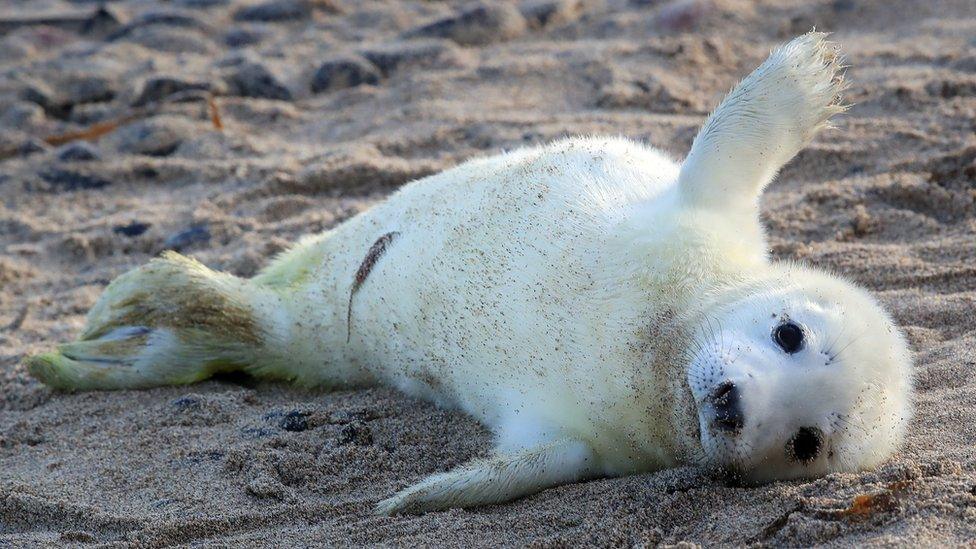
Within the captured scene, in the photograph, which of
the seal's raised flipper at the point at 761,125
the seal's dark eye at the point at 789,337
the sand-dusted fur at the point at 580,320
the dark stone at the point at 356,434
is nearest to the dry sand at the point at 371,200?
the dark stone at the point at 356,434

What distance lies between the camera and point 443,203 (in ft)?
13.1

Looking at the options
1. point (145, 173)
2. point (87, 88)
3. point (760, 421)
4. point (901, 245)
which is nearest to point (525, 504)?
point (760, 421)

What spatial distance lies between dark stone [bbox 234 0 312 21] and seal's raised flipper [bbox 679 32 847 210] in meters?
5.42

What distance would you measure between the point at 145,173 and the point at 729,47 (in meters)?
3.39

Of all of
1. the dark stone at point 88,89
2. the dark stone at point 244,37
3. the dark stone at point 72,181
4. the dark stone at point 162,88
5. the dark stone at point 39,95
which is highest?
the dark stone at point 244,37

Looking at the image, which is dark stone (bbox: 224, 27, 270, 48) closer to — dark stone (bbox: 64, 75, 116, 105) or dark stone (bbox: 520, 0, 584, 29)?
dark stone (bbox: 64, 75, 116, 105)

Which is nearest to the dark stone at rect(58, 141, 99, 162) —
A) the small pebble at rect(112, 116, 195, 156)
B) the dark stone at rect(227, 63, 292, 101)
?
the small pebble at rect(112, 116, 195, 156)

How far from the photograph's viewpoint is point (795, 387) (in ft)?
9.25

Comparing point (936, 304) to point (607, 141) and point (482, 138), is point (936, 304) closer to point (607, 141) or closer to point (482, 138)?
point (607, 141)

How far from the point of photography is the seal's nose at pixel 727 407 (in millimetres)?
2791

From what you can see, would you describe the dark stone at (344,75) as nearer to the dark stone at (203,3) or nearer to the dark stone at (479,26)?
the dark stone at (479,26)

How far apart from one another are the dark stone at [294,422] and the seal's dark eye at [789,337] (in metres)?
1.47

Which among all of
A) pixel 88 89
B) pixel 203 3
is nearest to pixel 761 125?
pixel 88 89

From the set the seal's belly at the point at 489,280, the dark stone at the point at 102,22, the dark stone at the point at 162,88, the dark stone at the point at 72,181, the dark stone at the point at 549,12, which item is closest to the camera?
the seal's belly at the point at 489,280
